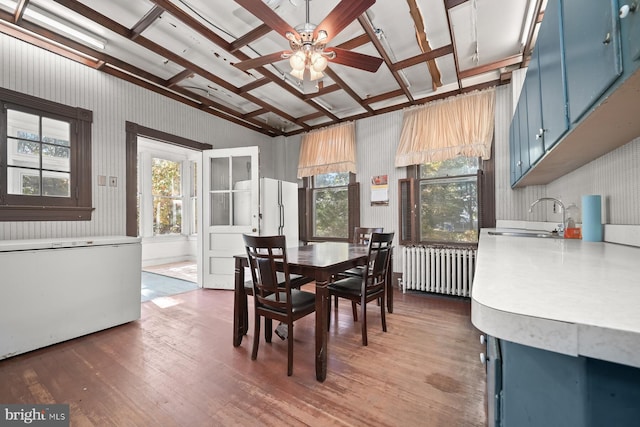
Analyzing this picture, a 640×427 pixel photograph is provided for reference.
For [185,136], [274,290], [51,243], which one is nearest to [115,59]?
[185,136]

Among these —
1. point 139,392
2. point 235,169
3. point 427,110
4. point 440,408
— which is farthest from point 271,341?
point 427,110

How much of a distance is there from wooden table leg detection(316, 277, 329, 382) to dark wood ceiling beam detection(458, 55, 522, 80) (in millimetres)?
3056

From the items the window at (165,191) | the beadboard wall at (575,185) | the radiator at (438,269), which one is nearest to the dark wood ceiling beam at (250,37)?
the beadboard wall at (575,185)

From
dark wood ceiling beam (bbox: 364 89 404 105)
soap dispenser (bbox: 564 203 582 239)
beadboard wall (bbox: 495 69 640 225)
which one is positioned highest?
dark wood ceiling beam (bbox: 364 89 404 105)

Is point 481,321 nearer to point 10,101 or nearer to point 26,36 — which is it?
point 10,101

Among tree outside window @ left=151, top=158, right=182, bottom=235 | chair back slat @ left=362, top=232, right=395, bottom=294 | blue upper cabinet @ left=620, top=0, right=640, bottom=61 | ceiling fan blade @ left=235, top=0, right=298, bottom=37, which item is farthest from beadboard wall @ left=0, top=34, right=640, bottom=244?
tree outside window @ left=151, top=158, right=182, bottom=235

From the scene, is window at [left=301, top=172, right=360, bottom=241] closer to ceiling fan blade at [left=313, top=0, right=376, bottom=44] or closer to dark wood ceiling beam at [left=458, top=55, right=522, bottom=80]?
dark wood ceiling beam at [left=458, top=55, right=522, bottom=80]

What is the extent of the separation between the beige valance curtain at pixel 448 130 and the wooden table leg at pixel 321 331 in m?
2.74

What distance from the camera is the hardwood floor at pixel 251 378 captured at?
5.04 ft

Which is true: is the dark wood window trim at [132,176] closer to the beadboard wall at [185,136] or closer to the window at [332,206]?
the beadboard wall at [185,136]

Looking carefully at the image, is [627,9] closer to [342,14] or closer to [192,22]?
[342,14]

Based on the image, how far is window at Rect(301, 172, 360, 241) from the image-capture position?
467 cm

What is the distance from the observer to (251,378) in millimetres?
1887

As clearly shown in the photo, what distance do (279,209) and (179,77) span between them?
2.33m
